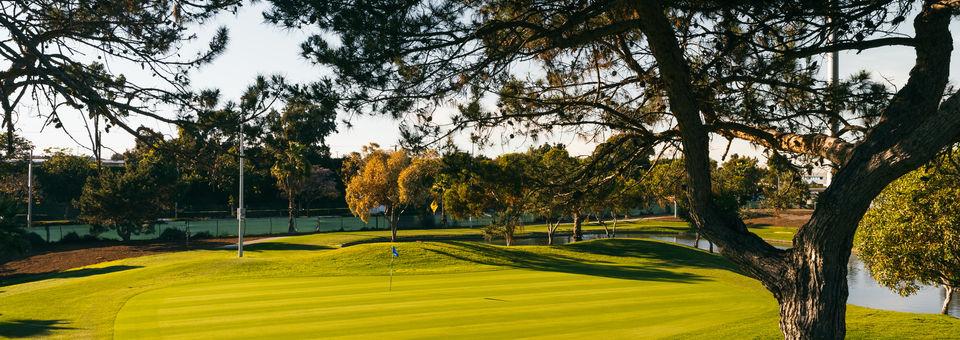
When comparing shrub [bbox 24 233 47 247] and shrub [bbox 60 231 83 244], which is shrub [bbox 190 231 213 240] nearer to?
shrub [bbox 60 231 83 244]

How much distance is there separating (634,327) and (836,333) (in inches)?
285

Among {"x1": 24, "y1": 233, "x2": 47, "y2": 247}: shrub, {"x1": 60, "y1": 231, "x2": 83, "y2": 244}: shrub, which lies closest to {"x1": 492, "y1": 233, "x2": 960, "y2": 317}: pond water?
{"x1": 60, "y1": 231, "x2": 83, "y2": 244}: shrub

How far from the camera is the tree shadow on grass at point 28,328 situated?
13.2 m

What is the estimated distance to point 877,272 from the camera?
735 inches

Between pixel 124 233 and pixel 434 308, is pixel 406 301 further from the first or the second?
pixel 124 233

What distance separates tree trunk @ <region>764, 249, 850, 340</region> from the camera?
692 centimetres

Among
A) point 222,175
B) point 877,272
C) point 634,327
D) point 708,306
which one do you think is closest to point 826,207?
point 222,175

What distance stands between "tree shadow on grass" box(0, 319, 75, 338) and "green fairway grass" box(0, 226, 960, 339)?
36mm

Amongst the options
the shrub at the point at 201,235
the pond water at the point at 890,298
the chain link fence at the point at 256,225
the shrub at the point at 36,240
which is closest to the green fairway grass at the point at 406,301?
the pond water at the point at 890,298

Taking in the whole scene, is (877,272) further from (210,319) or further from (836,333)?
(210,319)

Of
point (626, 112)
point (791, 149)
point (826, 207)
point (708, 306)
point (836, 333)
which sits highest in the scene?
point (626, 112)

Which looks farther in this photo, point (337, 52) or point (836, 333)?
point (337, 52)

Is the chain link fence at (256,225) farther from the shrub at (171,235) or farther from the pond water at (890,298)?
the pond water at (890,298)

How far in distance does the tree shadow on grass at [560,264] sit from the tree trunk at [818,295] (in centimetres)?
1452
